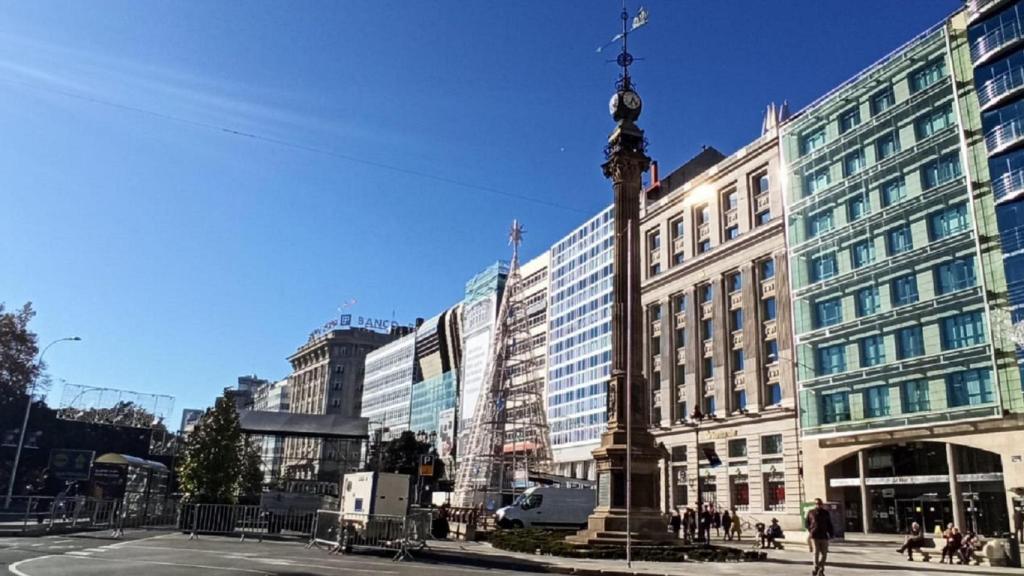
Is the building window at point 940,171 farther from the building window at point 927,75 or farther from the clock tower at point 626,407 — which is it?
the clock tower at point 626,407

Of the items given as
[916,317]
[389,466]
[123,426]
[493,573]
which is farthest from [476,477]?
[493,573]

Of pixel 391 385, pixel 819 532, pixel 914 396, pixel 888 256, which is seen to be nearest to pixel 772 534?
pixel 819 532

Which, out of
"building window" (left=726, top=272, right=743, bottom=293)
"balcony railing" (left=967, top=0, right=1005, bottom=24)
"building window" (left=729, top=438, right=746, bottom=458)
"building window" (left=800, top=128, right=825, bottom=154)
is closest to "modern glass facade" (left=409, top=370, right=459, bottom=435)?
"building window" (left=726, top=272, right=743, bottom=293)

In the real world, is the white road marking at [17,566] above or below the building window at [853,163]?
below

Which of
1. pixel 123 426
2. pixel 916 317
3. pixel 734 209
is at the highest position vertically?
pixel 734 209

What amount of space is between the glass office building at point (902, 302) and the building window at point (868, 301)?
10 centimetres

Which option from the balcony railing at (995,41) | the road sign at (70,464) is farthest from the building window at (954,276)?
the road sign at (70,464)

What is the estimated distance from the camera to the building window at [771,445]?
5188cm

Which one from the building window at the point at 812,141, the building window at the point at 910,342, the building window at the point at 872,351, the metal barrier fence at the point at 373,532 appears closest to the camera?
the metal barrier fence at the point at 373,532

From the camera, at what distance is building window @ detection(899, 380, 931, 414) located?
41875 mm

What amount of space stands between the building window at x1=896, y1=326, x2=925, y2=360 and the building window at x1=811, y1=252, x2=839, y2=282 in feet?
22.2

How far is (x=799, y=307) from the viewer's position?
51781 millimetres

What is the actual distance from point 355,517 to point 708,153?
55.7 metres

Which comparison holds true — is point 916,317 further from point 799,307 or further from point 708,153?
point 708,153
